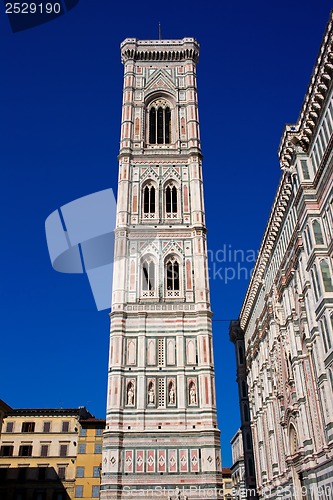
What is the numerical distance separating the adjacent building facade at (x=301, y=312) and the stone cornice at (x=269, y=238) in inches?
2.2

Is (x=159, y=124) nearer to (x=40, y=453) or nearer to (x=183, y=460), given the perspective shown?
(x=183, y=460)

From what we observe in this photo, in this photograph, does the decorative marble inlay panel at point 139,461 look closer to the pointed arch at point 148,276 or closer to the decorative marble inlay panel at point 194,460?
the decorative marble inlay panel at point 194,460

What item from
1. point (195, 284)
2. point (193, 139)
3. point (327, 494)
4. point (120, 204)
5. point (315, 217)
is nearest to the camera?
point (327, 494)

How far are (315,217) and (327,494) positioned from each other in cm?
999

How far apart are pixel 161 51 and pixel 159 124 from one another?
806 cm

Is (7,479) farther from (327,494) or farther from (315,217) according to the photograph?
(315,217)

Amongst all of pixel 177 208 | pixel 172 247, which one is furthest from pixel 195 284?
pixel 177 208

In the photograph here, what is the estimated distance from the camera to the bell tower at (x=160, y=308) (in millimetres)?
28156

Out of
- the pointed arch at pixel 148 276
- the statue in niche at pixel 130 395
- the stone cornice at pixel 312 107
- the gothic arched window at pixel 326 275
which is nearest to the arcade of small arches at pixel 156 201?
the pointed arch at pixel 148 276

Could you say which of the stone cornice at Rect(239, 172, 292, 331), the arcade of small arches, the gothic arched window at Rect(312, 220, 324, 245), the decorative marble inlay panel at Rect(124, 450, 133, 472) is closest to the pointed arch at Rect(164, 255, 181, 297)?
the arcade of small arches

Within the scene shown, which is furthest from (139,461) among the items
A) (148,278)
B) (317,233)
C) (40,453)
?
(40,453)

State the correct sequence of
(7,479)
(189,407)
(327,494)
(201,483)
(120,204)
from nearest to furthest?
1. (327,494)
2. (201,483)
3. (189,407)
4. (120,204)
5. (7,479)

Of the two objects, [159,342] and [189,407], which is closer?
[189,407]

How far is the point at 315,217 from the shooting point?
19641 mm
